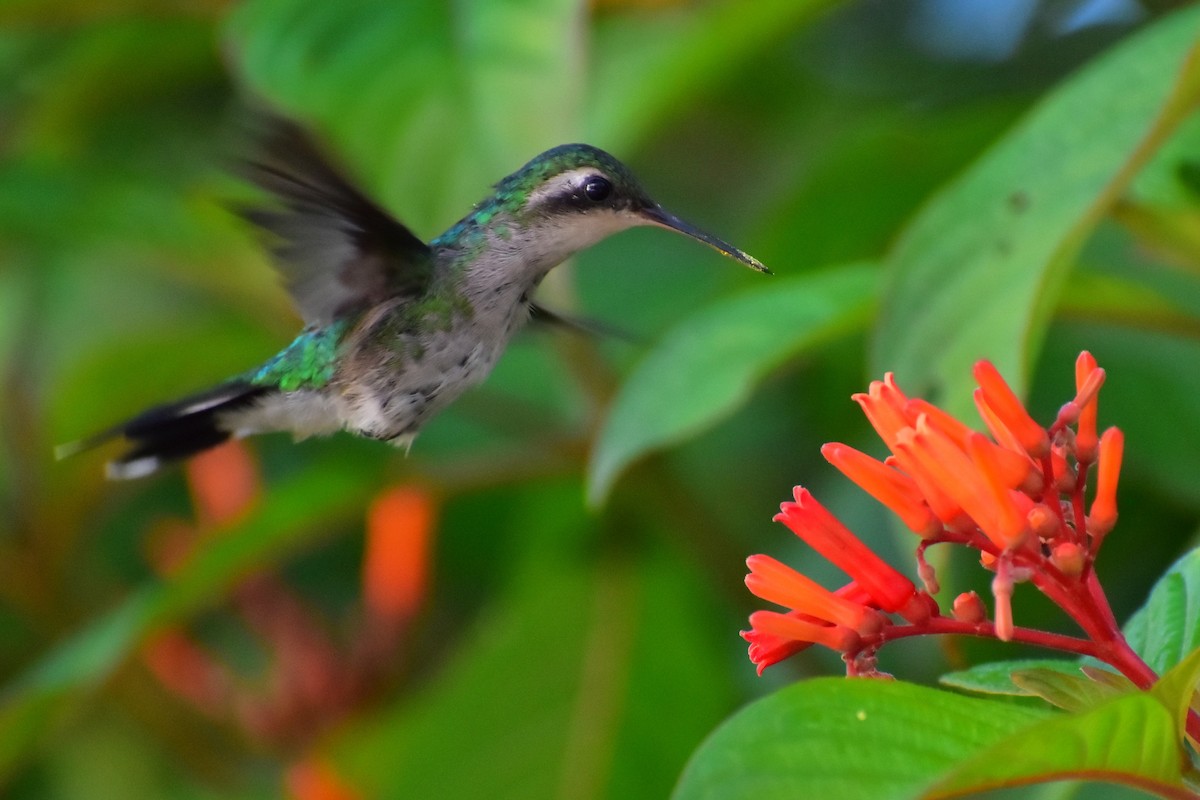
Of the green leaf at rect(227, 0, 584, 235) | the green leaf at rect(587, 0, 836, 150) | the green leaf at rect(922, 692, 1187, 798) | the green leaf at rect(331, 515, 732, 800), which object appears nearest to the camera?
the green leaf at rect(922, 692, 1187, 798)

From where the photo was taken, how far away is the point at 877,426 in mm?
927

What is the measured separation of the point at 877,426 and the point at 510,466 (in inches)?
43.5

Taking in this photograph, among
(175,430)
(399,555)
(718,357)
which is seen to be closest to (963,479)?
(718,357)

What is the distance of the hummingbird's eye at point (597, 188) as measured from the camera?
1.33 meters

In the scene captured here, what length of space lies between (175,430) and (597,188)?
1.65ft

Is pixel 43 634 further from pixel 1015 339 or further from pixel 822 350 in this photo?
pixel 1015 339

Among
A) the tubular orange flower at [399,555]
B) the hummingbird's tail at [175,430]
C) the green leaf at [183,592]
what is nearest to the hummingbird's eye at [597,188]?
the hummingbird's tail at [175,430]

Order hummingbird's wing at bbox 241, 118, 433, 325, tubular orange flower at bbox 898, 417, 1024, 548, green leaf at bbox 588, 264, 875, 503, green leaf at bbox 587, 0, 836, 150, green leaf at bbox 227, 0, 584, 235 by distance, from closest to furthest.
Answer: tubular orange flower at bbox 898, 417, 1024, 548, hummingbird's wing at bbox 241, 118, 433, 325, green leaf at bbox 588, 264, 875, 503, green leaf at bbox 227, 0, 584, 235, green leaf at bbox 587, 0, 836, 150

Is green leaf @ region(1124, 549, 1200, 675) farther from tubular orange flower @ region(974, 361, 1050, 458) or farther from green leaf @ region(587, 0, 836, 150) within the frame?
green leaf @ region(587, 0, 836, 150)

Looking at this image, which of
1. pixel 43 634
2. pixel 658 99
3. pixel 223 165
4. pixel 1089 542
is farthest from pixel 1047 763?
pixel 43 634

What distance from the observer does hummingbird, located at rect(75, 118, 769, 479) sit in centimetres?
133

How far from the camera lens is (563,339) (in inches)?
72.7

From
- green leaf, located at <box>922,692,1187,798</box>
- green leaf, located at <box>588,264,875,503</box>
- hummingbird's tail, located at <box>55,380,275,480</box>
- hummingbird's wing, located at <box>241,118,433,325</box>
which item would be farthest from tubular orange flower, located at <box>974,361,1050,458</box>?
hummingbird's tail, located at <box>55,380,275,480</box>

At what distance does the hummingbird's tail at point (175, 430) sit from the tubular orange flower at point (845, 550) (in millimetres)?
716
